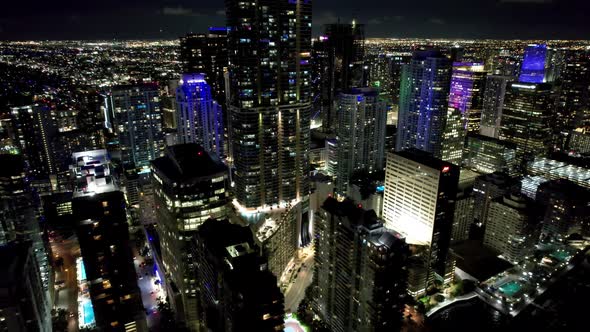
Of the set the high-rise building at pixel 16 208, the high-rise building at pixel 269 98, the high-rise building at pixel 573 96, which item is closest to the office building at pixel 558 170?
the high-rise building at pixel 573 96

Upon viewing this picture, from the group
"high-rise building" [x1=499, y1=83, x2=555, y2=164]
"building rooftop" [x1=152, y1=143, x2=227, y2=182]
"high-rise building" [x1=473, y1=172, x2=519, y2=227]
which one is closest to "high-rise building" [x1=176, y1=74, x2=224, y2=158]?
"building rooftop" [x1=152, y1=143, x2=227, y2=182]

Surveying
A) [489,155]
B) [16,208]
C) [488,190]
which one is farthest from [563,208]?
[16,208]

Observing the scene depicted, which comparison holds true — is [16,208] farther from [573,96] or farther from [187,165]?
[573,96]

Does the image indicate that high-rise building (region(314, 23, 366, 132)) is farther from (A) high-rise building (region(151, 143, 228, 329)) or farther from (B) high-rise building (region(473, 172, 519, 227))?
(A) high-rise building (region(151, 143, 228, 329))

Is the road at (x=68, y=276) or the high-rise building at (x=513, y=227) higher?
the high-rise building at (x=513, y=227)

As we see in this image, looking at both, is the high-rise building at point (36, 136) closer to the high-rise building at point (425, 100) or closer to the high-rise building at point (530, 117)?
the high-rise building at point (425, 100)

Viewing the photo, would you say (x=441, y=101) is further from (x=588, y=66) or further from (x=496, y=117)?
(x=588, y=66)
